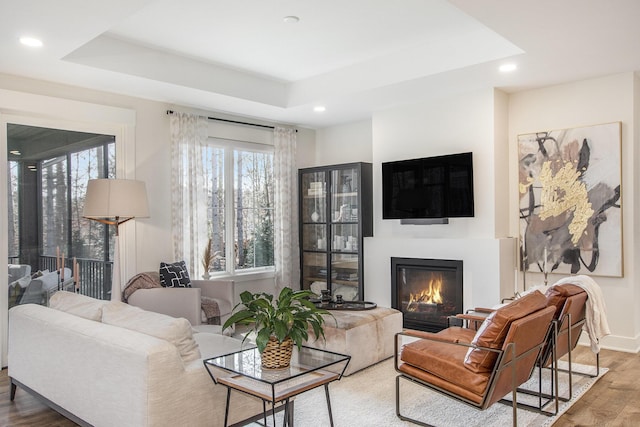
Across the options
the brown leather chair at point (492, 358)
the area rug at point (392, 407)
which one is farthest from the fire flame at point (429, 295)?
the brown leather chair at point (492, 358)

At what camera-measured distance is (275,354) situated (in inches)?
97.9

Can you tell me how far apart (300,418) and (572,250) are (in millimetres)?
3215

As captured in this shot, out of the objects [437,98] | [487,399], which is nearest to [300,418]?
[487,399]

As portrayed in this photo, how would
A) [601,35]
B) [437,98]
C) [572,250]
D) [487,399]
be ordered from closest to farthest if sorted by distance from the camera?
[487,399]
[601,35]
[572,250]
[437,98]

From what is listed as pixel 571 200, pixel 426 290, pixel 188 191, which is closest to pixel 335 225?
pixel 426 290

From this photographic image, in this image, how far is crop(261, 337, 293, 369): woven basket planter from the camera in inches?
97.7

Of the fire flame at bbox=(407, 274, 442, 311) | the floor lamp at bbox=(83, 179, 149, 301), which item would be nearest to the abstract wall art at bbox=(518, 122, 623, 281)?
the fire flame at bbox=(407, 274, 442, 311)

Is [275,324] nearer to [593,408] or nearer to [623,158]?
[593,408]

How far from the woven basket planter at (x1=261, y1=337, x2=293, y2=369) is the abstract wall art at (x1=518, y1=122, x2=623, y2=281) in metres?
3.43

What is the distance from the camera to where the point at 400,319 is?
175 inches

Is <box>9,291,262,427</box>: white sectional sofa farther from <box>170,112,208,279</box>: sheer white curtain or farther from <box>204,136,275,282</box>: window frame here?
<box>204,136,275,282</box>: window frame

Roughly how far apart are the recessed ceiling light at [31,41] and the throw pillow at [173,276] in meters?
2.28

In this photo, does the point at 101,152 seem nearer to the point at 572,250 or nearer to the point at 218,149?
the point at 218,149

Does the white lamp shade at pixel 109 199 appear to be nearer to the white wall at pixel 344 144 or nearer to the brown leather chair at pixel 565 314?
the white wall at pixel 344 144
